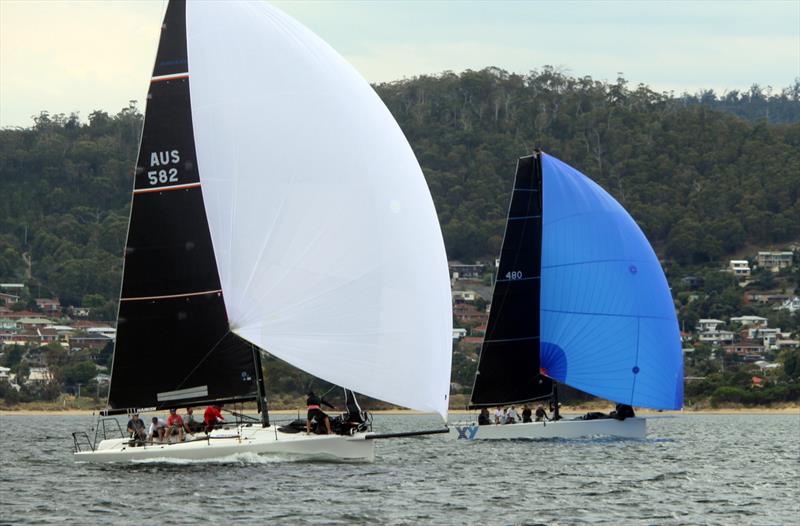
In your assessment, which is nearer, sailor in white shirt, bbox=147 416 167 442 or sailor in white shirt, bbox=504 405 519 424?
sailor in white shirt, bbox=147 416 167 442

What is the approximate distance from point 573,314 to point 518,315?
1.70 meters

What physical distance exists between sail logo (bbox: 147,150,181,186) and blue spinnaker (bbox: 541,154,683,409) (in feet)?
47.2

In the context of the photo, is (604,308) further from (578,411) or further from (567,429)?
(578,411)

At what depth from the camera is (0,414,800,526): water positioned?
69.5 feet

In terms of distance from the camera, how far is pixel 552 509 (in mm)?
22453

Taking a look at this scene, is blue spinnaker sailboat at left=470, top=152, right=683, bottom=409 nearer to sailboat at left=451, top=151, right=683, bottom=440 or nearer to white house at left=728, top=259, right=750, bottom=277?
sailboat at left=451, top=151, right=683, bottom=440

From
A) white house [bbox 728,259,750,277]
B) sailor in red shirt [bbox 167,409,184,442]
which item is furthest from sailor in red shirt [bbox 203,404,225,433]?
white house [bbox 728,259,750,277]

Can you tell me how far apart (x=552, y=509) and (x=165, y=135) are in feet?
34.9

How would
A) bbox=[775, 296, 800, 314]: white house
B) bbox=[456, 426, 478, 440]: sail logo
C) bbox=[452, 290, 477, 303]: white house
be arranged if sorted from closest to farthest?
bbox=[456, 426, 478, 440]: sail logo < bbox=[775, 296, 800, 314]: white house < bbox=[452, 290, 477, 303]: white house

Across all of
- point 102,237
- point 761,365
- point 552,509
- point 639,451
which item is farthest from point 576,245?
point 102,237

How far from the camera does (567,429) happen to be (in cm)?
3812

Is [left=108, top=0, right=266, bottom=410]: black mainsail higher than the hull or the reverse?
higher

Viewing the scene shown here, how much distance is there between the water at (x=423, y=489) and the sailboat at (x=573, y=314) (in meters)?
3.50

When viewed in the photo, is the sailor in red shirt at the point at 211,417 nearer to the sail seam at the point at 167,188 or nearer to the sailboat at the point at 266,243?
the sailboat at the point at 266,243
